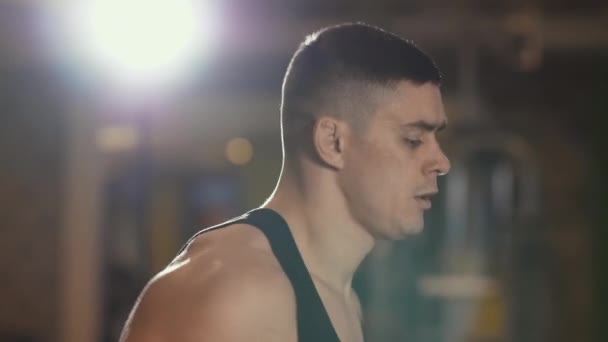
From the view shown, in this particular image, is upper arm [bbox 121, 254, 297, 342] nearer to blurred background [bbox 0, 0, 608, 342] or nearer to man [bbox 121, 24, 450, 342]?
man [bbox 121, 24, 450, 342]

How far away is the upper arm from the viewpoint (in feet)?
4.50

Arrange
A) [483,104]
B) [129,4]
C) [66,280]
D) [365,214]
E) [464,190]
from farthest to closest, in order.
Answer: [464,190] → [483,104] → [66,280] → [129,4] → [365,214]

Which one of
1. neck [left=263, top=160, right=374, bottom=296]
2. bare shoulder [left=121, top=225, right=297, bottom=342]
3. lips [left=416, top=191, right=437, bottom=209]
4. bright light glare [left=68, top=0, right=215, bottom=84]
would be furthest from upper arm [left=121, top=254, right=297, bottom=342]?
bright light glare [left=68, top=0, right=215, bottom=84]

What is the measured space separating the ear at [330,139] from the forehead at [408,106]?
0.07 metres

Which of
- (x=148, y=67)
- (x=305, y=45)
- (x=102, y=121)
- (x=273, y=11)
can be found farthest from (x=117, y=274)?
(x=305, y=45)

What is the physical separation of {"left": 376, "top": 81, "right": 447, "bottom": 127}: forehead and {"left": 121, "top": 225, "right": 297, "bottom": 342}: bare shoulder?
1.08 ft

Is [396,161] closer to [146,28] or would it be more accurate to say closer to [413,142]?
[413,142]

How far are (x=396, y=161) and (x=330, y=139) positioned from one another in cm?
12

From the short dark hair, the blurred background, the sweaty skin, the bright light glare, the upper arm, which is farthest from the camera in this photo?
the blurred background

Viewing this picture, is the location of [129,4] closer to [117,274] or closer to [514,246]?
[117,274]

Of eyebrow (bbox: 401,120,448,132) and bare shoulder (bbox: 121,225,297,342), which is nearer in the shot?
bare shoulder (bbox: 121,225,297,342)

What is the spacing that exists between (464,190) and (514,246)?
3.27ft

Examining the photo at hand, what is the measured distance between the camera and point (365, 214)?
64.6 inches

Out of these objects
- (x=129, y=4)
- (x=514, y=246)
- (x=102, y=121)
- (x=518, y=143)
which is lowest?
(x=514, y=246)
